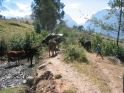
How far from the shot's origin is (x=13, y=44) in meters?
26.3

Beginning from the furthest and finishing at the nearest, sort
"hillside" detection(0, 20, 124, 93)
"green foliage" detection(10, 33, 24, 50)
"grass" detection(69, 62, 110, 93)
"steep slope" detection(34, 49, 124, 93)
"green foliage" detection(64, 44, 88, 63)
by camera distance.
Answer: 1. "green foliage" detection(10, 33, 24, 50)
2. "green foliage" detection(64, 44, 88, 63)
3. "grass" detection(69, 62, 110, 93)
4. "hillside" detection(0, 20, 124, 93)
5. "steep slope" detection(34, 49, 124, 93)

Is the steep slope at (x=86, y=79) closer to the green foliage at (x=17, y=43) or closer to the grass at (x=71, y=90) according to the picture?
the grass at (x=71, y=90)

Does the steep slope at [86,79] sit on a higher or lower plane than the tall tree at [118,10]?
lower

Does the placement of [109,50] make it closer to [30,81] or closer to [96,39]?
[96,39]

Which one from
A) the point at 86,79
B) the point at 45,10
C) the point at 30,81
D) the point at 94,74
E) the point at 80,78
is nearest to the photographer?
the point at 86,79

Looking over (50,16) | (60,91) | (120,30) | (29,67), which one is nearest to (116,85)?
(60,91)

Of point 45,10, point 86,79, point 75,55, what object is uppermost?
point 45,10

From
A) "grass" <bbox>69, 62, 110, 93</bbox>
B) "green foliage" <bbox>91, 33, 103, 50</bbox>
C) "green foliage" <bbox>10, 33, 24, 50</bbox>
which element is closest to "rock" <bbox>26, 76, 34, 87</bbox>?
"grass" <bbox>69, 62, 110, 93</bbox>

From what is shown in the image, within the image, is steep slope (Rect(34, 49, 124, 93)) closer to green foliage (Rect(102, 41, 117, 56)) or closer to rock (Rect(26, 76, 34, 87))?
rock (Rect(26, 76, 34, 87))

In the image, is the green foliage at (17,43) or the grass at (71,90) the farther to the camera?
the green foliage at (17,43)

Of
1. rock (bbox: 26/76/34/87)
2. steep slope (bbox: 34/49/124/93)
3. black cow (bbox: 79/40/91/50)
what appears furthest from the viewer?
black cow (bbox: 79/40/91/50)

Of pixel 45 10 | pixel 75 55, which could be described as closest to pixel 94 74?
pixel 75 55

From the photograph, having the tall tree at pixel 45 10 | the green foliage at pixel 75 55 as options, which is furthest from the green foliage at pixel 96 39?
the tall tree at pixel 45 10

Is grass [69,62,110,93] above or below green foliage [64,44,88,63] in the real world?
below
